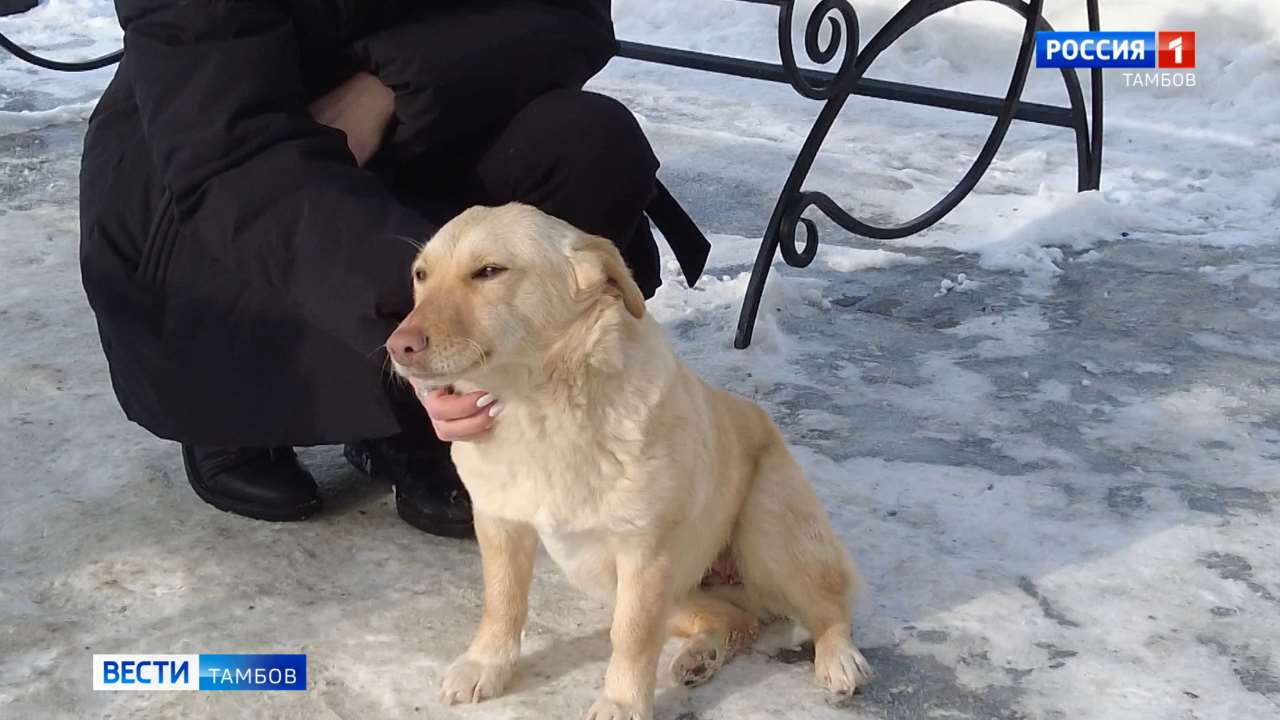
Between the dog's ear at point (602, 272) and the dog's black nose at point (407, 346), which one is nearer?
the dog's black nose at point (407, 346)

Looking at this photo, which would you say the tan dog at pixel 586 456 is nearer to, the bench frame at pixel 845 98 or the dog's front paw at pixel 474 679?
the dog's front paw at pixel 474 679

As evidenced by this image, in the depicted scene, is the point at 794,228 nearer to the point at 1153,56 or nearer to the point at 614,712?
the point at 614,712

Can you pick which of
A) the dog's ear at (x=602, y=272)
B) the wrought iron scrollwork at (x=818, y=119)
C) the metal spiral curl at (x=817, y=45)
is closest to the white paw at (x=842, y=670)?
the dog's ear at (x=602, y=272)

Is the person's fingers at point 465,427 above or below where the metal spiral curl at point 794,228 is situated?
above

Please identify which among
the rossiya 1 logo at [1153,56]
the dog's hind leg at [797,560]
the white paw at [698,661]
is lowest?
the white paw at [698,661]

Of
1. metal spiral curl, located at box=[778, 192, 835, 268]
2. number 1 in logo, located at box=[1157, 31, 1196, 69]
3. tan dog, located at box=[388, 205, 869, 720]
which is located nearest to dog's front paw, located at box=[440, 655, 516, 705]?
tan dog, located at box=[388, 205, 869, 720]

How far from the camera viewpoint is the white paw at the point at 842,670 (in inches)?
75.2

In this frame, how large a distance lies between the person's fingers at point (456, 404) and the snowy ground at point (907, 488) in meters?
0.44

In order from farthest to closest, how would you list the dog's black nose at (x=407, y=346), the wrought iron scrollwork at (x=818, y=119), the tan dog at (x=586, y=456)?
the wrought iron scrollwork at (x=818, y=119)
the tan dog at (x=586, y=456)
the dog's black nose at (x=407, y=346)

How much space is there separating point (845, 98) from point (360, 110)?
5.12 ft

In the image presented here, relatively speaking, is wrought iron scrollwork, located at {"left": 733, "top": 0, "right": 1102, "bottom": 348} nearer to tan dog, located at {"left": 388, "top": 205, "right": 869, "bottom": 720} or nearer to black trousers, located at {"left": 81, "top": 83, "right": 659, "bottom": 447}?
black trousers, located at {"left": 81, "top": 83, "right": 659, "bottom": 447}

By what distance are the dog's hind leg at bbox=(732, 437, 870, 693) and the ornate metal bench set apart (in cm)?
124

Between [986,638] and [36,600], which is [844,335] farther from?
[36,600]

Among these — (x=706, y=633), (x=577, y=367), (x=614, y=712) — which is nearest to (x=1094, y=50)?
(x=706, y=633)
